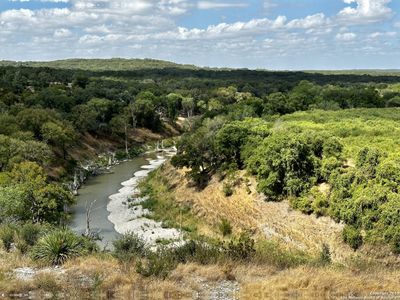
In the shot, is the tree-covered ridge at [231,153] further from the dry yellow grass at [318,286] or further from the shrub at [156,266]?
the dry yellow grass at [318,286]

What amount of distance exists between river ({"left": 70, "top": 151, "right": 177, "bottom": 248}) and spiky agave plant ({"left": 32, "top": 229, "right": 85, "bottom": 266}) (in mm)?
16876

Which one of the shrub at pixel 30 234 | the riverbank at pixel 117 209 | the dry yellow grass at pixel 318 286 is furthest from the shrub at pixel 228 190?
the dry yellow grass at pixel 318 286

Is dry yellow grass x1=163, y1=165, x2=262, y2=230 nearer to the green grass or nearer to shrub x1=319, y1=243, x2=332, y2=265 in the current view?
the green grass

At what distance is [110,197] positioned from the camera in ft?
186

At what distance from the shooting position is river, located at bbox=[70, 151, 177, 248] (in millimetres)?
43844

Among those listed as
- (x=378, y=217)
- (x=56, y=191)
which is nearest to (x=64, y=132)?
(x=56, y=191)

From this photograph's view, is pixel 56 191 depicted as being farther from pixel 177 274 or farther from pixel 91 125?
pixel 91 125

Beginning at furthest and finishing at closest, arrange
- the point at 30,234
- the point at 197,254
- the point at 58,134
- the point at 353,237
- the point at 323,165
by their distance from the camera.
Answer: the point at 58,134, the point at 323,165, the point at 353,237, the point at 30,234, the point at 197,254

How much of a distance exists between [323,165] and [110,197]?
2651 centimetres

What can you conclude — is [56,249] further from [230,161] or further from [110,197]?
[110,197]

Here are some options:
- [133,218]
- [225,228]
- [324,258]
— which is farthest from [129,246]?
[133,218]

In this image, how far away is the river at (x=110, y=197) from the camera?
4384 centimetres

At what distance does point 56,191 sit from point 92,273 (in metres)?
27.1

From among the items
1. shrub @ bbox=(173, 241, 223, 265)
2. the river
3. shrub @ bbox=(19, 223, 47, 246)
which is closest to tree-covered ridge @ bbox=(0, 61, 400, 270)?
shrub @ bbox=(19, 223, 47, 246)
